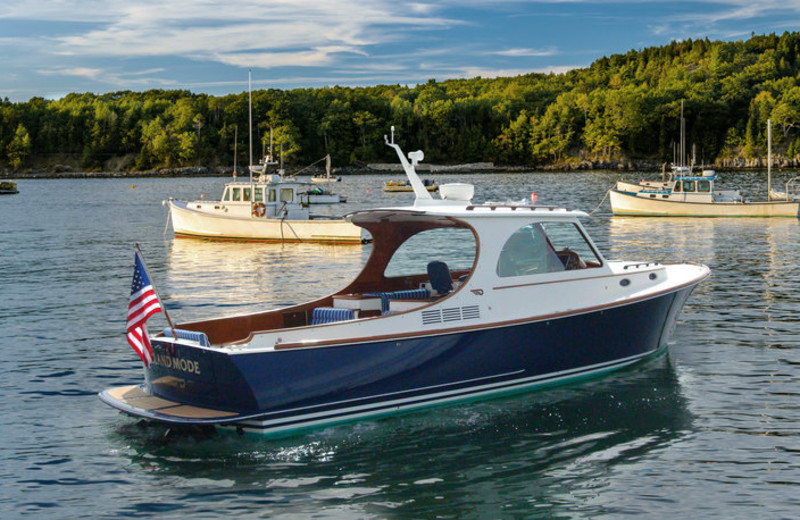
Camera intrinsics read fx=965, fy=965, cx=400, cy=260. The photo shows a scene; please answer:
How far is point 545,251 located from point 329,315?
320 centimetres

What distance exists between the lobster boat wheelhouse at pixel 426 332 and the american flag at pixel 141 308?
0.18 m

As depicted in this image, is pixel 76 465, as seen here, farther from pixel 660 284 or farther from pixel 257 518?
pixel 660 284

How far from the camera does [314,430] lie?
1194 centimetres

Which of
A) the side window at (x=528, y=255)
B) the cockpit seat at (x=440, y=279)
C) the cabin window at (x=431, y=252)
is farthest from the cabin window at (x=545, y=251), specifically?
the cabin window at (x=431, y=252)

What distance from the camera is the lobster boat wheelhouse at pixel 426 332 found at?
37.4 ft

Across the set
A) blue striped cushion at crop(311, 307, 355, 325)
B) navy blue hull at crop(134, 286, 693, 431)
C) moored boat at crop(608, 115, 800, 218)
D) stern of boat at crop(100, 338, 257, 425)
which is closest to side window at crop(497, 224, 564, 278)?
navy blue hull at crop(134, 286, 693, 431)

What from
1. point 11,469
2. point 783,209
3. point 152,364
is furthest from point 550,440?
point 783,209

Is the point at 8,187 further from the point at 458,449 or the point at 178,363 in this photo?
the point at 458,449

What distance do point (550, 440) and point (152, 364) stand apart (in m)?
5.06

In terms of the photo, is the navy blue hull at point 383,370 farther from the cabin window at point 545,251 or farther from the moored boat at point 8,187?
the moored boat at point 8,187

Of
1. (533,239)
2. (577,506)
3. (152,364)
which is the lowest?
(577,506)

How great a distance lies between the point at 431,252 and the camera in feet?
101

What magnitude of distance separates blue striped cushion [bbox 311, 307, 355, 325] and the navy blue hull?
149 cm

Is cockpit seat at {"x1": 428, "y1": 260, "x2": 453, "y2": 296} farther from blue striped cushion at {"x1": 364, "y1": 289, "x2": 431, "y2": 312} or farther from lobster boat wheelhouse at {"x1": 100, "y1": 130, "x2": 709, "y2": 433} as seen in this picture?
blue striped cushion at {"x1": 364, "y1": 289, "x2": 431, "y2": 312}
